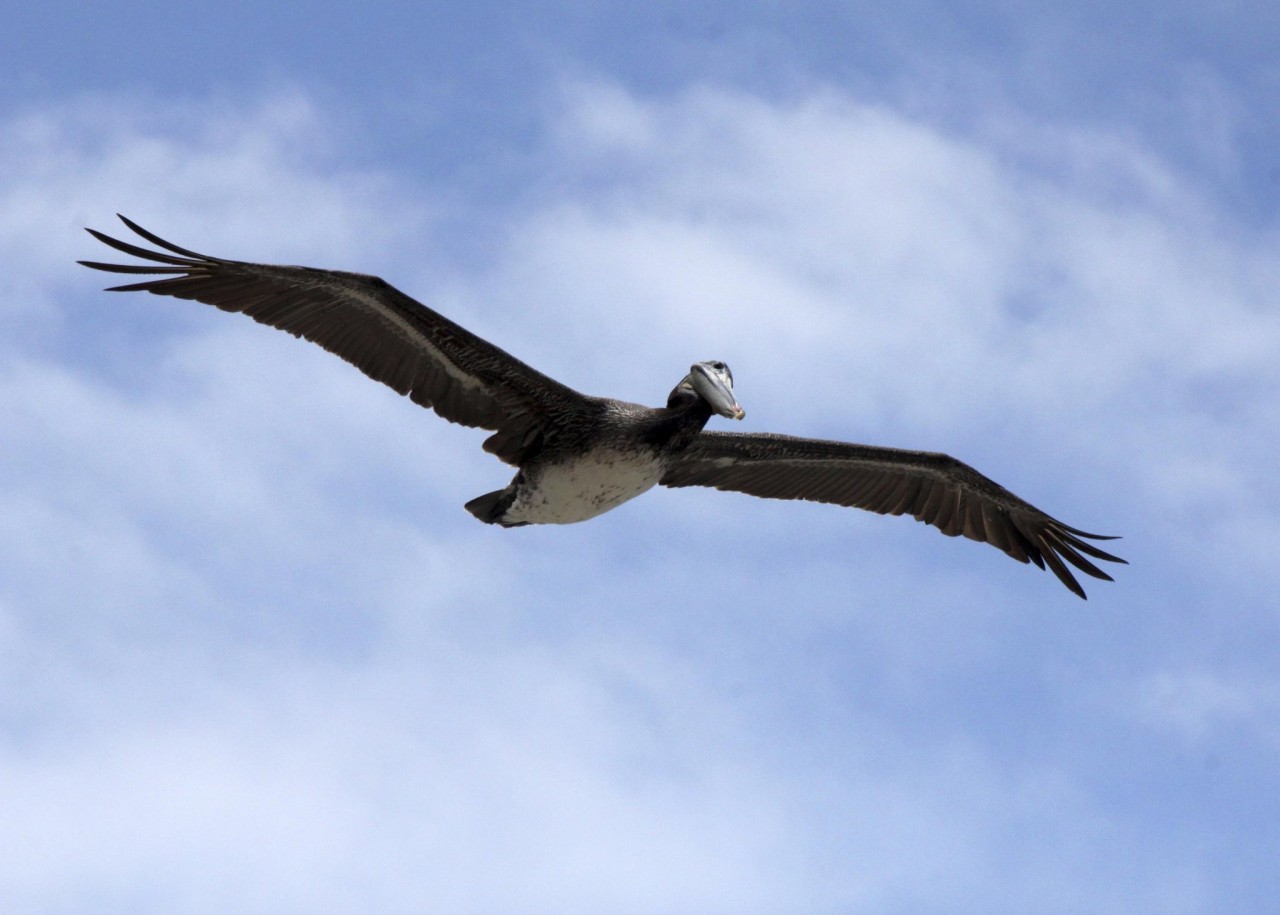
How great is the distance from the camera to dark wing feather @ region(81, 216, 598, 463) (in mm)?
13562

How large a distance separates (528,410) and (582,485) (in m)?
0.80

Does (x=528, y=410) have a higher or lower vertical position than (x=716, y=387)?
lower

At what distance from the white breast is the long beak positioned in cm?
74

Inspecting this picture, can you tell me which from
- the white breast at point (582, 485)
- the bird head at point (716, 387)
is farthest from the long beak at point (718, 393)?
the white breast at point (582, 485)

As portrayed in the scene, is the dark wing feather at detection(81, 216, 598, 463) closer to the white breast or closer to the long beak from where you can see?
the white breast

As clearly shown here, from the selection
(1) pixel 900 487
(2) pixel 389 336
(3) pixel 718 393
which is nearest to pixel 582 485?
(3) pixel 718 393

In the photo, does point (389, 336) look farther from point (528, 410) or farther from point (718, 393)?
point (718, 393)

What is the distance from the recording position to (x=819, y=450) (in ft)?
53.9

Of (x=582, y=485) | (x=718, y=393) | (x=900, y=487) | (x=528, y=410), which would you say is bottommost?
(x=582, y=485)

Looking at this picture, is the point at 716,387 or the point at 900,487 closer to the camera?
the point at 716,387

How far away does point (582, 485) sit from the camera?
48.1 feet

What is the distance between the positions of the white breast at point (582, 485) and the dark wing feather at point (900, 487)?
1328 millimetres

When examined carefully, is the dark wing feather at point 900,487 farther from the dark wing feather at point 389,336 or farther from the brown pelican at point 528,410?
the dark wing feather at point 389,336

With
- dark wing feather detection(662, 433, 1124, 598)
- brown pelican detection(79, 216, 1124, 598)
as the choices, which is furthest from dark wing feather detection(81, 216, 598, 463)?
dark wing feather detection(662, 433, 1124, 598)
